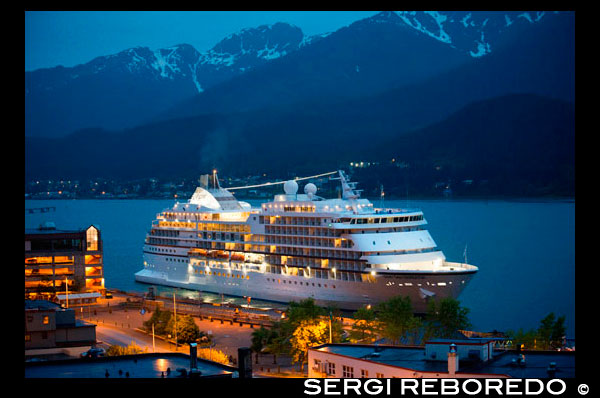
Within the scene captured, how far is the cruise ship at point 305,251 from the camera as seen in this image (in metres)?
37.5

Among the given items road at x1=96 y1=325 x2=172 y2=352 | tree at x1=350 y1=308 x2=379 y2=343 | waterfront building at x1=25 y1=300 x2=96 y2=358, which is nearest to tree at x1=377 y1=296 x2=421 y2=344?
tree at x1=350 y1=308 x2=379 y2=343

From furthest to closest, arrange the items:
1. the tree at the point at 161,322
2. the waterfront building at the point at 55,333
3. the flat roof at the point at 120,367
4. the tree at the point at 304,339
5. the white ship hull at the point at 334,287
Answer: the white ship hull at the point at 334,287, the tree at the point at 161,322, the tree at the point at 304,339, the waterfront building at the point at 55,333, the flat roof at the point at 120,367

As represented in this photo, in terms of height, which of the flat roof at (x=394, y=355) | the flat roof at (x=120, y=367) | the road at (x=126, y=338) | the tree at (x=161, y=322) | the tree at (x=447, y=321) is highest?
the flat roof at (x=394, y=355)

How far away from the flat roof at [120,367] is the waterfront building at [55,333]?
5.52 metres

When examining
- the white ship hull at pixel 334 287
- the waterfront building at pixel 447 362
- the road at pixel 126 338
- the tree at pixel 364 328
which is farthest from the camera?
the white ship hull at pixel 334 287

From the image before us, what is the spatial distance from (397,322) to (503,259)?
41.0 meters

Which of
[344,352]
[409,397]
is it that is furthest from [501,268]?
[409,397]

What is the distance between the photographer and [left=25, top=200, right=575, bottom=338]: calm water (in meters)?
43.9

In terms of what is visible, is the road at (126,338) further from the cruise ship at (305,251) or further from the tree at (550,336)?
the tree at (550,336)

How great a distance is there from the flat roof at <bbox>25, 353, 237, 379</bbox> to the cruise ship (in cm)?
1895

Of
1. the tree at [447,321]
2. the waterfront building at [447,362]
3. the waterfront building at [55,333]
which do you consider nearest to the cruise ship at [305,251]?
the tree at [447,321]

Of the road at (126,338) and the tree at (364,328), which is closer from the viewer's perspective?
the tree at (364,328)
